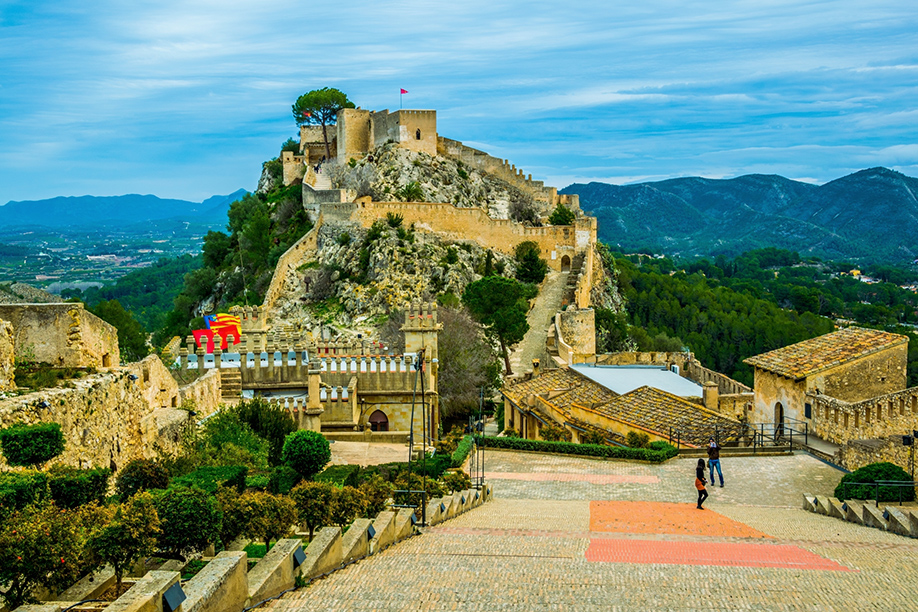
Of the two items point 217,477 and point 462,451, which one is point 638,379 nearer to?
point 462,451

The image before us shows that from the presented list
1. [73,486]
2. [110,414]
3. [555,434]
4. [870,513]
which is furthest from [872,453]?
[73,486]

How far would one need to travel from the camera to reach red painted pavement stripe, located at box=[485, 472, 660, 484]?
1591cm

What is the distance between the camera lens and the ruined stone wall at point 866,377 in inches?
803

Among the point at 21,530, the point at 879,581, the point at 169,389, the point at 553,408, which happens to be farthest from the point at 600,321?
the point at 21,530

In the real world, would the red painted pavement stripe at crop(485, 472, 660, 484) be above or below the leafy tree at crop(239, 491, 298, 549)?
below

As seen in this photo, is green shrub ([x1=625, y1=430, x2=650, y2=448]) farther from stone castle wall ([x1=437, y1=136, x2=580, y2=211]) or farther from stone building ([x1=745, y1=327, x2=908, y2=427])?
stone castle wall ([x1=437, y1=136, x2=580, y2=211])

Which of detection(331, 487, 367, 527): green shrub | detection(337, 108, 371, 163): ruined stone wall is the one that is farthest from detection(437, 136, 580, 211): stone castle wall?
detection(331, 487, 367, 527): green shrub

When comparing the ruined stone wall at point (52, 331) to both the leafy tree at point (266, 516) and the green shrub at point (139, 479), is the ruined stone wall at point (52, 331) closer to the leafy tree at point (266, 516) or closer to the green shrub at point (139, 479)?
the green shrub at point (139, 479)

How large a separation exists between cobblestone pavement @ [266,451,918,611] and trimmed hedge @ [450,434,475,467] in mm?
2147

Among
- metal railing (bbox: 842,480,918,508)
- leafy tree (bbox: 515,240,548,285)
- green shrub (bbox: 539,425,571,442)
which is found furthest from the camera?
leafy tree (bbox: 515,240,548,285)

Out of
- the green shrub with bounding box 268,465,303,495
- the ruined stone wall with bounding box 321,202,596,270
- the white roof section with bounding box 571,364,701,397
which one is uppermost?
the ruined stone wall with bounding box 321,202,596,270

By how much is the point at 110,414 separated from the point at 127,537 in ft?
15.5

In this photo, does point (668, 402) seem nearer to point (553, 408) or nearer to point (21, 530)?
point (553, 408)

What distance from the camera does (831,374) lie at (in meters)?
20.4
